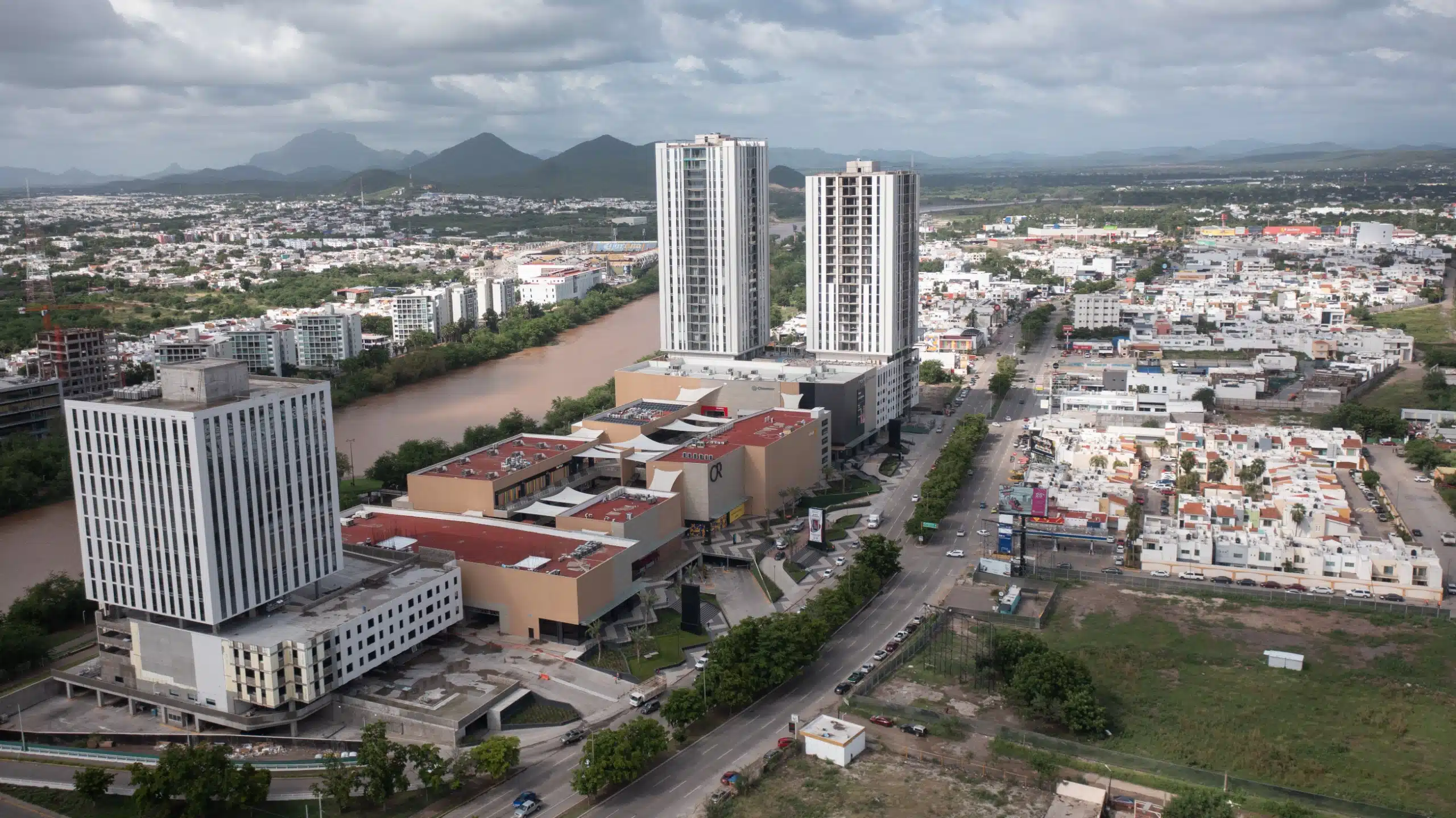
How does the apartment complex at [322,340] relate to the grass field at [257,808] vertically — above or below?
above

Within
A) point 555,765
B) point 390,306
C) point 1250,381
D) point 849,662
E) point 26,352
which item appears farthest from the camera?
point 390,306

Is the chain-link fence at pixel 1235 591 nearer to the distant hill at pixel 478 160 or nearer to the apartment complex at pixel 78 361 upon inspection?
the apartment complex at pixel 78 361

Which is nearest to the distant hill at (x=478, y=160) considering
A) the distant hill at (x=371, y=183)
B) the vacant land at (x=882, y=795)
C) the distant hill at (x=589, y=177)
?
the distant hill at (x=589, y=177)

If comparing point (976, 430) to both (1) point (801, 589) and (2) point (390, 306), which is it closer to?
(1) point (801, 589)

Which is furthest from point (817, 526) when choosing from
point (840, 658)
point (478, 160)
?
point (478, 160)

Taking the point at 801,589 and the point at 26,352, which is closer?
the point at 801,589

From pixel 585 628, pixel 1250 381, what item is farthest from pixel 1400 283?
pixel 585 628
